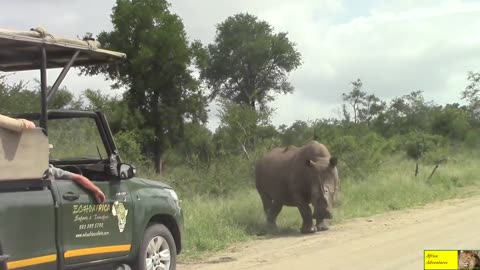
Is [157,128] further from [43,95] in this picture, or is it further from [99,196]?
[43,95]

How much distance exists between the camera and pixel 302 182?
1511 centimetres

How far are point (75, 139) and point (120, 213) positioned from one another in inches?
75.3

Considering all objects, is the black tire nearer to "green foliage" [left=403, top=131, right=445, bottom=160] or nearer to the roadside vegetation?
the roadside vegetation

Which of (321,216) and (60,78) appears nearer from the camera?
(60,78)

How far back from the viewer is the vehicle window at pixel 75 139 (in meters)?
8.13

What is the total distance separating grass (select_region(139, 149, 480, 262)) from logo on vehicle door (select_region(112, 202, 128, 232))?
12.2 feet

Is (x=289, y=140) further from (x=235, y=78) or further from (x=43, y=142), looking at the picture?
(x=43, y=142)

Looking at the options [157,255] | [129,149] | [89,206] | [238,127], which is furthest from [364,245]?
[238,127]

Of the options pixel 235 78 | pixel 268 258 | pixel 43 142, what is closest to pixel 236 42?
pixel 235 78

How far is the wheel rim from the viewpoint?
25.8ft

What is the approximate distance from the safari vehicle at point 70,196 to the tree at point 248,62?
3525 cm

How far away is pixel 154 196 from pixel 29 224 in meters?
2.24

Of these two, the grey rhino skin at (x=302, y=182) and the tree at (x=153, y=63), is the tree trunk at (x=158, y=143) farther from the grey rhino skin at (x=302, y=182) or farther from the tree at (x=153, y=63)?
the grey rhino skin at (x=302, y=182)

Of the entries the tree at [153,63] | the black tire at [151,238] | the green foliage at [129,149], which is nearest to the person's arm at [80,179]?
the black tire at [151,238]
